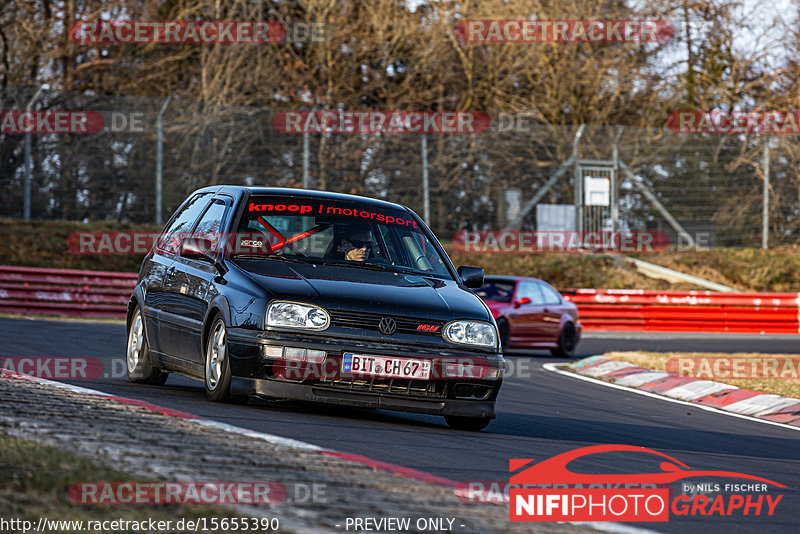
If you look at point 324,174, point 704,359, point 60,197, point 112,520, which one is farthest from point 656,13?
point 112,520

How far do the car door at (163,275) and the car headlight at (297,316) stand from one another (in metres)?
1.49

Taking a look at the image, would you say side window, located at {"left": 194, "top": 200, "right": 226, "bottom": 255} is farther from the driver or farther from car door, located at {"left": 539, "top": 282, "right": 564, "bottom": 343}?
car door, located at {"left": 539, "top": 282, "right": 564, "bottom": 343}

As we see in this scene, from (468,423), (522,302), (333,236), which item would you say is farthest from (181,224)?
(522,302)

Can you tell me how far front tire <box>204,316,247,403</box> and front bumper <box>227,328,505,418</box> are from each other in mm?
93

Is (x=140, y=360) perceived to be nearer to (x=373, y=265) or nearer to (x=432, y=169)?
(x=373, y=265)

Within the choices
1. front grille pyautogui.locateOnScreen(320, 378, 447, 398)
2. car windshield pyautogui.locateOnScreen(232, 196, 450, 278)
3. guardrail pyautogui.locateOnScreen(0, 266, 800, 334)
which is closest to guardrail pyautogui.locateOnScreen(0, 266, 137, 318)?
guardrail pyautogui.locateOnScreen(0, 266, 800, 334)

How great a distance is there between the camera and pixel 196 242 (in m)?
8.38

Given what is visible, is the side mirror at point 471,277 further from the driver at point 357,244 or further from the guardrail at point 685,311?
the guardrail at point 685,311

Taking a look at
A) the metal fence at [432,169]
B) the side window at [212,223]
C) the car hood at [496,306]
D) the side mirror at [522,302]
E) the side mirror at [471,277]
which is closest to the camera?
the side window at [212,223]

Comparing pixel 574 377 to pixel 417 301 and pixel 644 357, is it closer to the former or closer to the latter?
pixel 644 357

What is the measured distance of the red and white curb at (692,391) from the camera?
36.2 ft

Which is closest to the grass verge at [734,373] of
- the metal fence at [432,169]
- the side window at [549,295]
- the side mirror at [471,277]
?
the side window at [549,295]

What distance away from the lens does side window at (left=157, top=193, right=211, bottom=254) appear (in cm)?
901

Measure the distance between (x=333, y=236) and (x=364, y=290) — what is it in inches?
34.9
